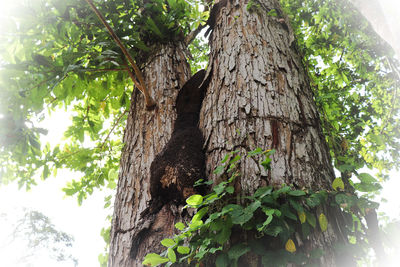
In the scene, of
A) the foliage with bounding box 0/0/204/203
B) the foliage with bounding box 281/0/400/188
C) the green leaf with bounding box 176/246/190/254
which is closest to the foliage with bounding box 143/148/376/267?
the green leaf with bounding box 176/246/190/254

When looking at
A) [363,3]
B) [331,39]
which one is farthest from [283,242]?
[331,39]

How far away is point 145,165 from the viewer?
6.60ft

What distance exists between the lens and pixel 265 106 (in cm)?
157

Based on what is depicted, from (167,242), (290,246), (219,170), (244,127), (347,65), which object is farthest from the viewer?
(347,65)

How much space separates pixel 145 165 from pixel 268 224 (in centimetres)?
120

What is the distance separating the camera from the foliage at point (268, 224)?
1.05 meters

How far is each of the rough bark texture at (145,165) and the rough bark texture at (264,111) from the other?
19.2 inches

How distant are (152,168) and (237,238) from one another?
0.79 meters

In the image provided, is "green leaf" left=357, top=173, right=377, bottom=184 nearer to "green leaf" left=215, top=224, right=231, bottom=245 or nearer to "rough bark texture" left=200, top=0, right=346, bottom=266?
"rough bark texture" left=200, top=0, right=346, bottom=266

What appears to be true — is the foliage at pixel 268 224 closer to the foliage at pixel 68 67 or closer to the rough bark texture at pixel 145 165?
the rough bark texture at pixel 145 165

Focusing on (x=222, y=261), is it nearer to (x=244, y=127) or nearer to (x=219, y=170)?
(x=219, y=170)

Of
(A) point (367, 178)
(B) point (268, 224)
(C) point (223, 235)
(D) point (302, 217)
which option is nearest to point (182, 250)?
(C) point (223, 235)

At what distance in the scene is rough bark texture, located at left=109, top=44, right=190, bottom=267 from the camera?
5.15 feet

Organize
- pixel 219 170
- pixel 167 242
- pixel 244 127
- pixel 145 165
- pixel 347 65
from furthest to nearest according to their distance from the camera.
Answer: pixel 347 65, pixel 145 165, pixel 244 127, pixel 219 170, pixel 167 242
